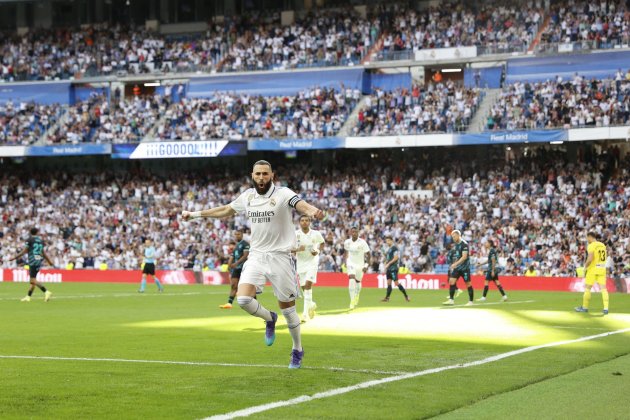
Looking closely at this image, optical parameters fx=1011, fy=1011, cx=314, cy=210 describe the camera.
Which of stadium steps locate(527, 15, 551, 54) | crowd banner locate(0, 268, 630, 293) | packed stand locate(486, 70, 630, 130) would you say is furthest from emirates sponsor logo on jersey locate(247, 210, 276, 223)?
stadium steps locate(527, 15, 551, 54)

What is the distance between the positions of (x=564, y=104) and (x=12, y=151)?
33408 millimetres

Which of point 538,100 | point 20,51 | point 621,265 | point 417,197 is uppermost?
point 20,51

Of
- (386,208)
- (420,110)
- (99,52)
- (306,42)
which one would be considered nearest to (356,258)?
(386,208)

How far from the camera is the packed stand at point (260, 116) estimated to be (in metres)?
58.2

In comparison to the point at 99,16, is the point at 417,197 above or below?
below

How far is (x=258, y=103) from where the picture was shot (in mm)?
60344

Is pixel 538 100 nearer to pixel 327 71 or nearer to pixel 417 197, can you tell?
pixel 417 197

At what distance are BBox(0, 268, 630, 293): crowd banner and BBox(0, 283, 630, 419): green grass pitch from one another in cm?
1852

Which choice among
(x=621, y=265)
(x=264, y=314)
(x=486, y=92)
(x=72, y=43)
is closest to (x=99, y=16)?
(x=72, y=43)

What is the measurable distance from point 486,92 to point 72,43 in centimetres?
2899

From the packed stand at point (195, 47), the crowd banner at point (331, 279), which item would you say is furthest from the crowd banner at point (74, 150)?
the crowd banner at point (331, 279)

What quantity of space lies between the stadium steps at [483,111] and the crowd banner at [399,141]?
1596mm

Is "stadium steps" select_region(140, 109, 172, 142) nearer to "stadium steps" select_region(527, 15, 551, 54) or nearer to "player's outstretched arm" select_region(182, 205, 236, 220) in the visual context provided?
"stadium steps" select_region(527, 15, 551, 54)

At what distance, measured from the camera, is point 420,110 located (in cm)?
5591
